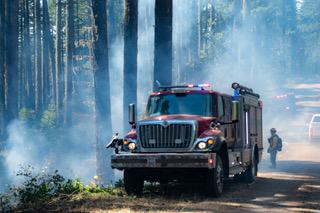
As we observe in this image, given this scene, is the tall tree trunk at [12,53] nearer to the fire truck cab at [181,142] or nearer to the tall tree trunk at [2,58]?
the tall tree trunk at [2,58]

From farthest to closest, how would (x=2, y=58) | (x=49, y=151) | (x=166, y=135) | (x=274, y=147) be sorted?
(x=2, y=58), (x=49, y=151), (x=274, y=147), (x=166, y=135)

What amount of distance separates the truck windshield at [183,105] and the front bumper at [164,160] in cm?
164

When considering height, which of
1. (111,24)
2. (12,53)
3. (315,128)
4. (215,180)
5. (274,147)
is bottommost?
(315,128)

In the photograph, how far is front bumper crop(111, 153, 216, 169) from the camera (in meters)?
12.3

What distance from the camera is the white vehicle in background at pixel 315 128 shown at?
33.8 metres

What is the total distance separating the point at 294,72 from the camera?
4205 inches

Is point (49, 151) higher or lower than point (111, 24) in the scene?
lower

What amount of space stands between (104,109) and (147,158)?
351 inches

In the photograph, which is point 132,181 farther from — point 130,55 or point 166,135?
point 130,55

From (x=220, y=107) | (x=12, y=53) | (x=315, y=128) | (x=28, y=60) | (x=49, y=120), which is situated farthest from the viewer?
(x=28, y=60)

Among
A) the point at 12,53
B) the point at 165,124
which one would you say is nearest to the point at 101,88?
the point at 165,124

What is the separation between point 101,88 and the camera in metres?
21.1

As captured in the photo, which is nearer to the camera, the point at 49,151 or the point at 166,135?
the point at 166,135

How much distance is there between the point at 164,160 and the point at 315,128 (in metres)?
23.5
